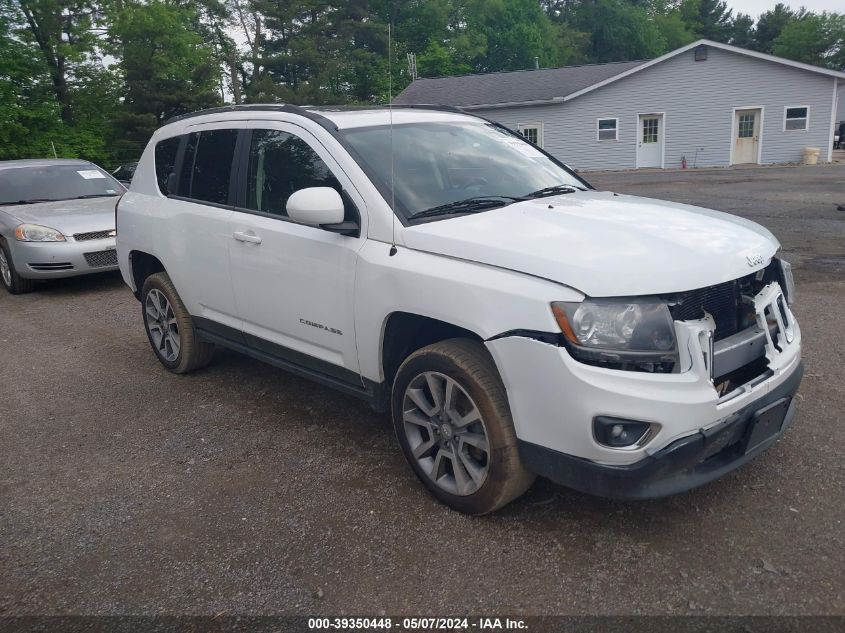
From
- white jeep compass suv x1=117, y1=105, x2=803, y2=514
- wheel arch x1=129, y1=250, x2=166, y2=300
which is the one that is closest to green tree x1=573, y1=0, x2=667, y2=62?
wheel arch x1=129, y1=250, x2=166, y2=300

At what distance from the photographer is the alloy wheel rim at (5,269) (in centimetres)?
891

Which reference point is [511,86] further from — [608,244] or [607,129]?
[608,244]

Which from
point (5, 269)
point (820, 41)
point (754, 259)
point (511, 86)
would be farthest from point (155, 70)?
point (820, 41)

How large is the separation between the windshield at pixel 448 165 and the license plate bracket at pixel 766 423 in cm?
166

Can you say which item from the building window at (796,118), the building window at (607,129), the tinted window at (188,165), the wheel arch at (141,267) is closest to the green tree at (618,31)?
the building window at (607,129)

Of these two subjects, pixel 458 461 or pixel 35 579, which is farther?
pixel 458 461

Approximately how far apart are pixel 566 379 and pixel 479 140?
2109 millimetres

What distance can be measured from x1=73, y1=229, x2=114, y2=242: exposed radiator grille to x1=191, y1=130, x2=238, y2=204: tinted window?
446 centimetres

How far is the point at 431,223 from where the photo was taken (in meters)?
3.33

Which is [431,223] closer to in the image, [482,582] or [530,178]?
[530,178]

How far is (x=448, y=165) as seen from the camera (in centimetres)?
390

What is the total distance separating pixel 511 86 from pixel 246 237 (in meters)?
31.4

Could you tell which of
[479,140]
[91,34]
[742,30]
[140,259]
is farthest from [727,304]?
[742,30]

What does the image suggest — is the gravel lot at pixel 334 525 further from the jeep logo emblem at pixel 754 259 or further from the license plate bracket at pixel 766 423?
the jeep logo emblem at pixel 754 259
